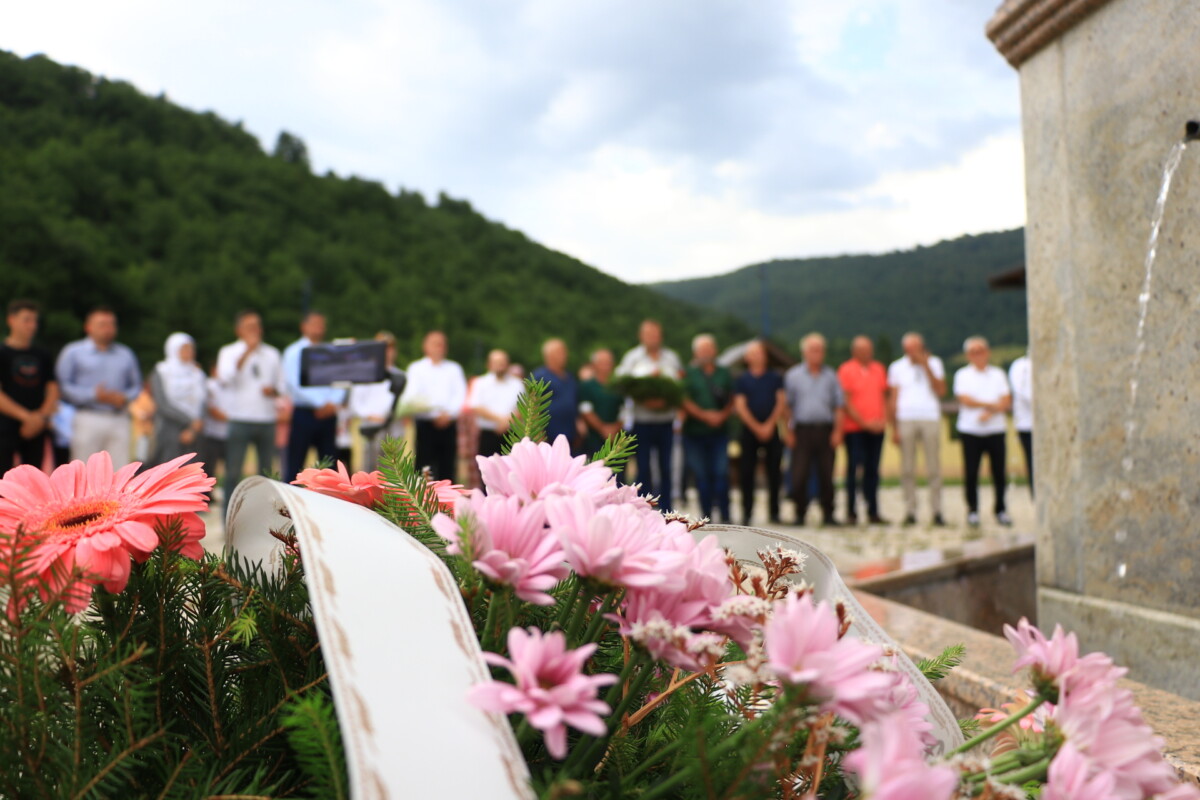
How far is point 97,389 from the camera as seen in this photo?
7.72 metres

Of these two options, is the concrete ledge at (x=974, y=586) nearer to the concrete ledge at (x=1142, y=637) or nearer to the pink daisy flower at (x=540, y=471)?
the concrete ledge at (x=1142, y=637)

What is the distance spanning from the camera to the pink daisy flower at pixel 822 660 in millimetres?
496

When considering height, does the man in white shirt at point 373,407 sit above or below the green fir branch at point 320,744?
above

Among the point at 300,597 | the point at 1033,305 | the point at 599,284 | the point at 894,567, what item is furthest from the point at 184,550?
the point at 599,284

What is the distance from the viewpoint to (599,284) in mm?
60125

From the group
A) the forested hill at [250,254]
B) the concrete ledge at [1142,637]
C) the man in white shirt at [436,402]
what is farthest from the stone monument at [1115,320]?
the forested hill at [250,254]

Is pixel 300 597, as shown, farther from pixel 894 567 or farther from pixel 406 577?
pixel 894 567

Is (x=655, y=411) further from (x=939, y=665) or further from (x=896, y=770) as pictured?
(x=896, y=770)

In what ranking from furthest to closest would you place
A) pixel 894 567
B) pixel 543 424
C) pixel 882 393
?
pixel 882 393 → pixel 894 567 → pixel 543 424

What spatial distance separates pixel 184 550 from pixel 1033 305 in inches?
110

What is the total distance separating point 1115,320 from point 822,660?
239cm

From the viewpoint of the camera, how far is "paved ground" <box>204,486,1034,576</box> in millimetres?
4922

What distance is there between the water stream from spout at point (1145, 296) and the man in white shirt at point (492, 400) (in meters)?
7.13

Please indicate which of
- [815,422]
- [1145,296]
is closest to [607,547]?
[1145,296]
